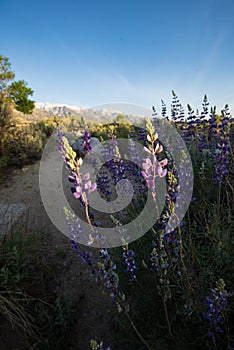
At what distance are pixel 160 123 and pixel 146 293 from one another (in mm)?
2304

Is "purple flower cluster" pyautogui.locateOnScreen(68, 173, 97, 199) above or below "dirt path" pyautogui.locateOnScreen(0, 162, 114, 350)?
above

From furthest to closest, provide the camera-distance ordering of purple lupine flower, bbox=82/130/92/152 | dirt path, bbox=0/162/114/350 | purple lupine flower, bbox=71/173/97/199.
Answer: dirt path, bbox=0/162/114/350 < purple lupine flower, bbox=82/130/92/152 < purple lupine flower, bbox=71/173/97/199

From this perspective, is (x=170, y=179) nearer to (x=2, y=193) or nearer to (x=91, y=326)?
(x=91, y=326)

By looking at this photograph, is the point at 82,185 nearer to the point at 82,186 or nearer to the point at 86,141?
the point at 82,186

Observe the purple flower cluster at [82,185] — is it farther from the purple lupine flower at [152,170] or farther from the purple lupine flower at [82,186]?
the purple lupine flower at [152,170]

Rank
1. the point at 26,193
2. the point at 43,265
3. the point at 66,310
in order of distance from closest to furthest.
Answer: the point at 66,310, the point at 43,265, the point at 26,193

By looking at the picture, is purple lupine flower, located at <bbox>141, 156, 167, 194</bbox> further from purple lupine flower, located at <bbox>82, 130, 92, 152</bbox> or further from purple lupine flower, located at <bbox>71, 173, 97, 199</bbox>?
purple lupine flower, located at <bbox>82, 130, 92, 152</bbox>

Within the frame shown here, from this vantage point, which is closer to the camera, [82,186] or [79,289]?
[82,186]

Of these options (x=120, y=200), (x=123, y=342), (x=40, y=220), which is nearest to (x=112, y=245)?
(x=120, y=200)

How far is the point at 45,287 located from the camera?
113 inches

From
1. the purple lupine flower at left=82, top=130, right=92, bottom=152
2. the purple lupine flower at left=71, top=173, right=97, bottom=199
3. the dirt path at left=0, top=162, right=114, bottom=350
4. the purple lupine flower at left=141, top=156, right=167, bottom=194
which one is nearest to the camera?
the purple lupine flower at left=141, top=156, right=167, bottom=194

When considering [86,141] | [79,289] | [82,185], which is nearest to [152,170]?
[82,185]

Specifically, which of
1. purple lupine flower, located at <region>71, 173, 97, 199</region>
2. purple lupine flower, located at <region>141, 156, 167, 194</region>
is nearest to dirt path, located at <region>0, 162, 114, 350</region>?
purple lupine flower, located at <region>71, 173, 97, 199</region>

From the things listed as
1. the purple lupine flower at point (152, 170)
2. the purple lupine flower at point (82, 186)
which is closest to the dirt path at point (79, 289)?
the purple lupine flower at point (82, 186)
